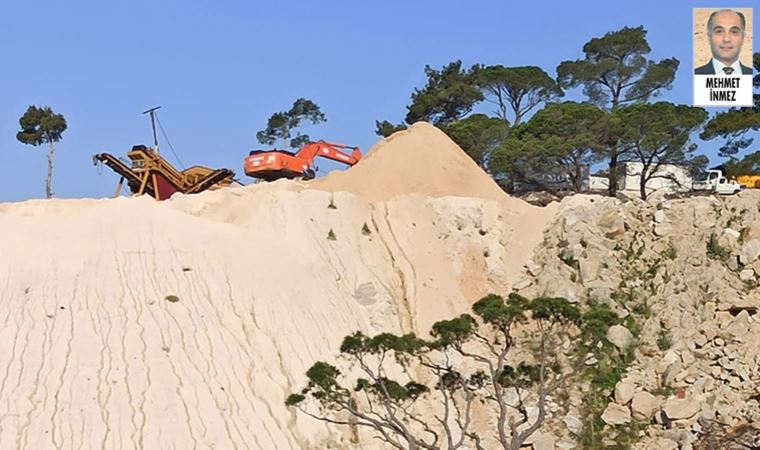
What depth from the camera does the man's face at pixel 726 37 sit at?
2180cm

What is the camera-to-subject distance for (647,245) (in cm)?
2297

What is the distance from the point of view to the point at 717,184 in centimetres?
3375

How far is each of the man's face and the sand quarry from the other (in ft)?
19.3

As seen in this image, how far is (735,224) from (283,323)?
10.6 m

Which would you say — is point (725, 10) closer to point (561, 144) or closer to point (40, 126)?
point (561, 144)

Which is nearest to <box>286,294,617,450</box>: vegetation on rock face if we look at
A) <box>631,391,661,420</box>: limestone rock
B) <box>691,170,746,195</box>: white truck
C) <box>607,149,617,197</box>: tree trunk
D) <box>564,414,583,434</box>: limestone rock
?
<box>564,414,583,434</box>: limestone rock

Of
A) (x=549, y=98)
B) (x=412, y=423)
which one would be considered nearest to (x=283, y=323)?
(x=412, y=423)

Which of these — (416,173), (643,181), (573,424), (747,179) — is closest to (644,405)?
(573,424)

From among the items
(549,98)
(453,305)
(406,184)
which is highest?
(549,98)

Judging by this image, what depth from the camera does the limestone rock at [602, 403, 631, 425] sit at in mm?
19188

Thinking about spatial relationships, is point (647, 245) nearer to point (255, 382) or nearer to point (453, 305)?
point (453, 305)

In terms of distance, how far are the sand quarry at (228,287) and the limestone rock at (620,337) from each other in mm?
3531

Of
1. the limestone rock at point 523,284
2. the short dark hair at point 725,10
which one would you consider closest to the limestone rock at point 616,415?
the limestone rock at point 523,284

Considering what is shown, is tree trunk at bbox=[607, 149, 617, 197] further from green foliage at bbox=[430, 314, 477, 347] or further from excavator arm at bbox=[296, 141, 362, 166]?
green foliage at bbox=[430, 314, 477, 347]
